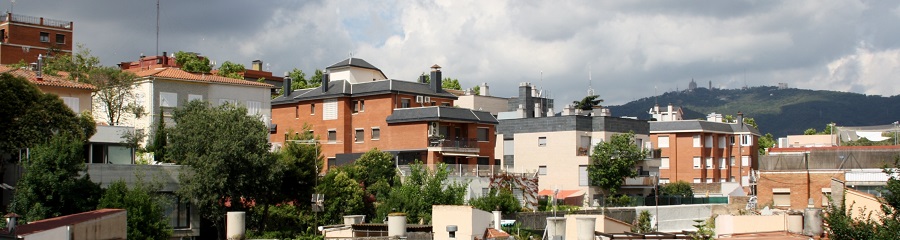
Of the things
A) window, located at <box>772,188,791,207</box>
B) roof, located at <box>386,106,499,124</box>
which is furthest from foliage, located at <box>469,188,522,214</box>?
window, located at <box>772,188,791,207</box>

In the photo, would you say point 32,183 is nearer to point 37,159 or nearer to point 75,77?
point 37,159

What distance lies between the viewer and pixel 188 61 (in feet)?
285

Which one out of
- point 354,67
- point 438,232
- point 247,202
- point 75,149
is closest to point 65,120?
point 75,149

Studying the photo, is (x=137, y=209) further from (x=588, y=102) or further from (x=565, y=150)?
(x=588, y=102)

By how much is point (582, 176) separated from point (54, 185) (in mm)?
42951

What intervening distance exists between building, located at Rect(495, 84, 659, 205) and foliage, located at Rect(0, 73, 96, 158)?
122ft

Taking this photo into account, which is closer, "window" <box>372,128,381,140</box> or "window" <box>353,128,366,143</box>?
"window" <box>372,128,381,140</box>

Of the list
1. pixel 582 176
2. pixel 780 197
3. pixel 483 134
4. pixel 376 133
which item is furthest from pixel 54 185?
pixel 582 176

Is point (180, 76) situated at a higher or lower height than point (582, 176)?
higher

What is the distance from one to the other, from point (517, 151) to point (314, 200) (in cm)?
3246

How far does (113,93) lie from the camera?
59.2m

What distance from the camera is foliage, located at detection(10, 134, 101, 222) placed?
39.1 meters

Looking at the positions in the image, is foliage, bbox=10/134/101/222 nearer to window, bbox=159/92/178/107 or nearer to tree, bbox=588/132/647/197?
window, bbox=159/92/178/107

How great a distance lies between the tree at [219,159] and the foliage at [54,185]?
18.1ft
